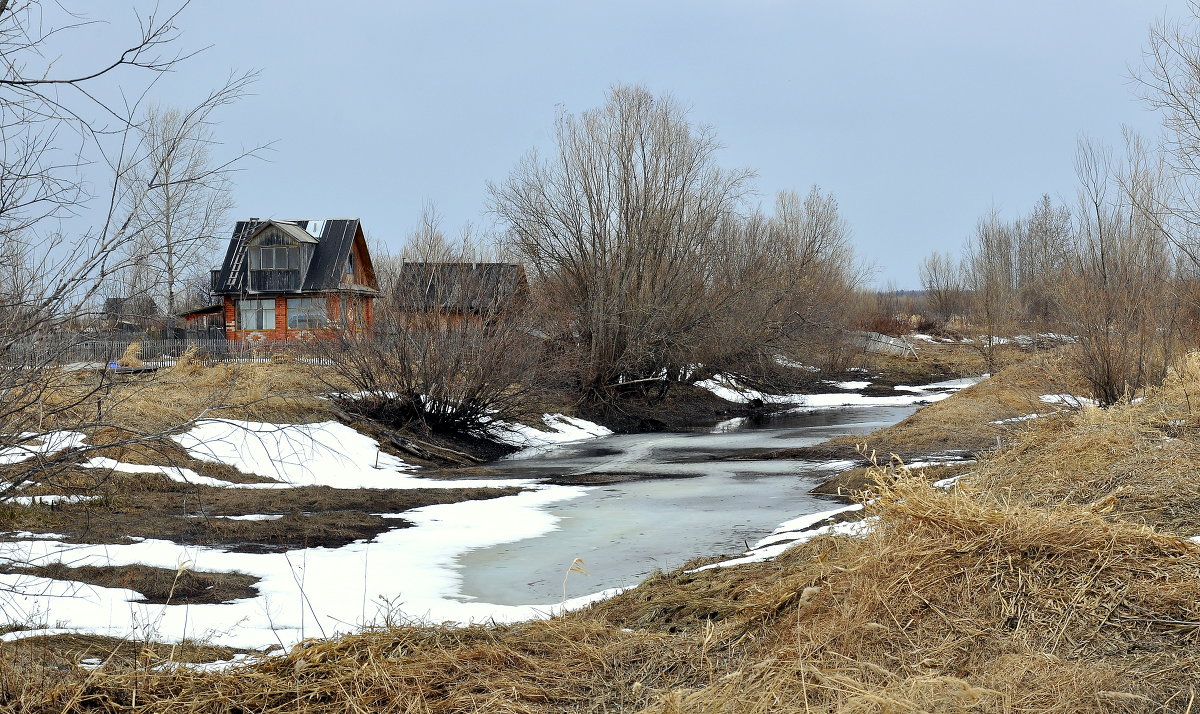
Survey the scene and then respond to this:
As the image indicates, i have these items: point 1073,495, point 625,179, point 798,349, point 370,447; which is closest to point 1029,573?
point 1073,495

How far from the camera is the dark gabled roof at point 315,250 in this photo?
41594 millimetres

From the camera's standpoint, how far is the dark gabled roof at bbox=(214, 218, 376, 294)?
136ft

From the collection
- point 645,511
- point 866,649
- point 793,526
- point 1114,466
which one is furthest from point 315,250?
point 866,649

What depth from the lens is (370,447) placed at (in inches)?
742

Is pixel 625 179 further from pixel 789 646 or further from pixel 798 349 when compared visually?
pixel 789 646

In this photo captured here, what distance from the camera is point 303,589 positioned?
6.44 meters

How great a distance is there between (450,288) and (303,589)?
1564 cm

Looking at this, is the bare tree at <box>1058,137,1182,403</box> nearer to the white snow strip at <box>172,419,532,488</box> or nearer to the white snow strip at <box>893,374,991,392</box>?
the white snow strip at <box>172,419,532,488</box>

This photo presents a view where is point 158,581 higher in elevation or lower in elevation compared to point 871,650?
lower

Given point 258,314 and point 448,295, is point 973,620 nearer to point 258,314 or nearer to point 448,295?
point 448,295

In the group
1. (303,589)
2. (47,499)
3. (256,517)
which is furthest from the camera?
(256,517)

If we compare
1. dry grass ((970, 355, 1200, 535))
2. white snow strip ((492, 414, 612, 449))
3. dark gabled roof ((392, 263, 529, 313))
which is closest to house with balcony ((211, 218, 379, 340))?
white snow strip ((492, 414, 612, 449))

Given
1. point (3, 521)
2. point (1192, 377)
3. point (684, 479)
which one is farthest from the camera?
point (684, 479)

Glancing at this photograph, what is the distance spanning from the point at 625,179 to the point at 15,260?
1027 inches
